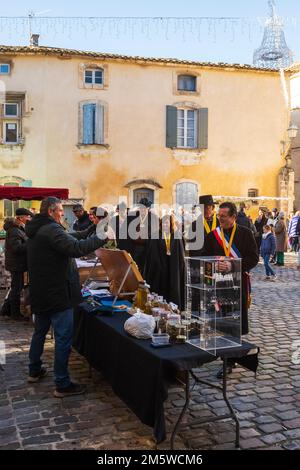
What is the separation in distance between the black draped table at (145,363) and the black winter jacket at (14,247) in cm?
336

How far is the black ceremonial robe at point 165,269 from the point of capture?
6391mm

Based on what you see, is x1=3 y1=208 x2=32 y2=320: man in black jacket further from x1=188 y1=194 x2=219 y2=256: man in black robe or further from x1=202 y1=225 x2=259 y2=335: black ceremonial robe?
x1=202 y1=225 x2=259 y2=335: black ceremonial robe

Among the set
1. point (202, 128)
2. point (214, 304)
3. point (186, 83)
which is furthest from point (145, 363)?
point (186, 83)

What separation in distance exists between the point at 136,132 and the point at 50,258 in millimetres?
16247

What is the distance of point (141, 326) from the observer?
146 inches

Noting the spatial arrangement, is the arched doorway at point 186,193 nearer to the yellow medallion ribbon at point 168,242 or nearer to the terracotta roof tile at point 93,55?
the terracotta roof tile at point 93,55

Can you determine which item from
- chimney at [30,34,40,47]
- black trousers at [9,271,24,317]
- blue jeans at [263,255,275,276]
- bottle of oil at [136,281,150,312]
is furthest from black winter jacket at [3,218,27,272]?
chimney at [30,34,40,47]

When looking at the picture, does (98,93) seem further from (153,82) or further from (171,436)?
(171,436)

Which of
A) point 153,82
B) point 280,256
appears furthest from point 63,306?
point 153,82

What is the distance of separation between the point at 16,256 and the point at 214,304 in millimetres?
4634

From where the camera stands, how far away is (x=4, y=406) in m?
4.37

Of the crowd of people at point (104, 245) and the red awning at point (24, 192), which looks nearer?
the crowd of people at point (104, 245)

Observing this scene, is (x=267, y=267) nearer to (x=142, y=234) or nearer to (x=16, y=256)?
(x=142, y=234)

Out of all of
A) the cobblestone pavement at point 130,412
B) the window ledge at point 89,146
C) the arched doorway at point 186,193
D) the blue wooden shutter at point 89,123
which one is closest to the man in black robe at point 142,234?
the cobblestone pavement at point 130,412
